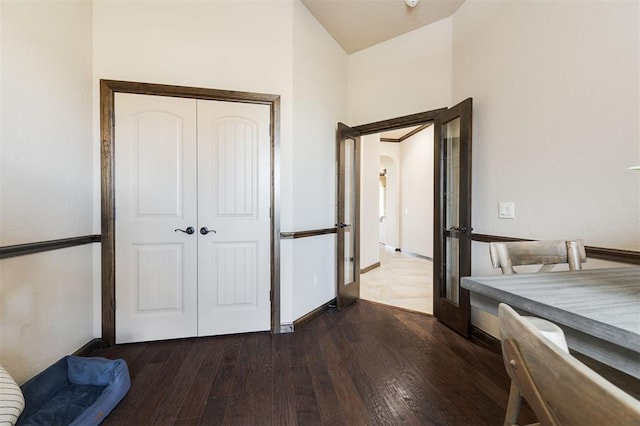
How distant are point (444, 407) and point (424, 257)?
16.1 feet

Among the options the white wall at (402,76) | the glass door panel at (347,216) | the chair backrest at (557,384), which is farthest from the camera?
the glass door panel at (347,216)

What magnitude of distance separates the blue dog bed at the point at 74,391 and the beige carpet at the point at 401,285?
253 cm

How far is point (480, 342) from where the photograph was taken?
2.13 m

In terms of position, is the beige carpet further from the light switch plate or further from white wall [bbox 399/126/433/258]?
the light switch plate

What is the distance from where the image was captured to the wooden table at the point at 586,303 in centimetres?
53

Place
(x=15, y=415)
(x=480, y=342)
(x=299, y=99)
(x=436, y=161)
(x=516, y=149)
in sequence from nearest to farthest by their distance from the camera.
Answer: (x=15, y=415), (x=516, y=149), (x=480, y=342), (x=299, y=99), (x=436, y=161)

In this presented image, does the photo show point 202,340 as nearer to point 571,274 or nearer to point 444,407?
point 444,407

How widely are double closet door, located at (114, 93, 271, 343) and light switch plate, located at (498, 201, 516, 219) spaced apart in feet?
6.20

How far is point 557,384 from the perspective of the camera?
0.35 meters

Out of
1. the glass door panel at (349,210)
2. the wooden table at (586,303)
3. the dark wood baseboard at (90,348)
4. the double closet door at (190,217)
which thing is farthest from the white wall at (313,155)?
the wooden table at (586,303)

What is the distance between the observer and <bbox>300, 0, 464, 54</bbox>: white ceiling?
2.46 meters

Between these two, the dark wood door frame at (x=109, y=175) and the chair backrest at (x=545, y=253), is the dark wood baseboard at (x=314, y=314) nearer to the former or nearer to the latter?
the dark wood door frame at (x=109, y=175)

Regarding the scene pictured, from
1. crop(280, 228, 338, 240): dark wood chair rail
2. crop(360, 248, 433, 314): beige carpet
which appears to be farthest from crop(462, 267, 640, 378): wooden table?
crop(360, 248, 433, 314): beige carpet

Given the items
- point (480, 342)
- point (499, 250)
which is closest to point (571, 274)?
point (499, 250)
